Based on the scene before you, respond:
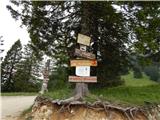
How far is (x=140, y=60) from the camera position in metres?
15.9

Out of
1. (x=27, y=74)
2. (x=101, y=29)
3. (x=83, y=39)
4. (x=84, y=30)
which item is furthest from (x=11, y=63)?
(x=83, y=39)

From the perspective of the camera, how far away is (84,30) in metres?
14.0

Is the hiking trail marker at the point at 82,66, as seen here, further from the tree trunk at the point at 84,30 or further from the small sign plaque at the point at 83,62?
the tree trunk at the point at 84,30

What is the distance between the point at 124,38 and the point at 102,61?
1.93 meters

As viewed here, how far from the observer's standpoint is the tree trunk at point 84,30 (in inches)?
515

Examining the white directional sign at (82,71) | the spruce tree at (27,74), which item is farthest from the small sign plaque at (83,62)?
the spruce tree at (27,74)

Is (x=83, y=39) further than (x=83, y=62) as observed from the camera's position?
Yes

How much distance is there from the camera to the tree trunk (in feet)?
42.9

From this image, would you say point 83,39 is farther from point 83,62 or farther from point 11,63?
point 11,63

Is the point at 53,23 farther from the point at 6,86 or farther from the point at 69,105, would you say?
the point at 6,86

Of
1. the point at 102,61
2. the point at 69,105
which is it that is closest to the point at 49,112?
the point at 69,105

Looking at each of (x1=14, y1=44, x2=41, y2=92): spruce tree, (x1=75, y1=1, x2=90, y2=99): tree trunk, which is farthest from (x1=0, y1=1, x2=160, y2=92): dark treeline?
(x1=14, y1=44, x2=41, y2=92): spruce tree

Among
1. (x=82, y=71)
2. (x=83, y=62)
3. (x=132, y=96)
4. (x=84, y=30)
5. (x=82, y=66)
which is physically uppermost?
(x=84, y=30)

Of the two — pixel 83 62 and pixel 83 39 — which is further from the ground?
pixel 83 39
